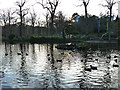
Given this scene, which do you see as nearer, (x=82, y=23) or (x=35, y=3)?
(x=35, y=3)

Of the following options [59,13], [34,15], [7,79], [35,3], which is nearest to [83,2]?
[35,3]

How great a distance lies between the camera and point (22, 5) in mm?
48219

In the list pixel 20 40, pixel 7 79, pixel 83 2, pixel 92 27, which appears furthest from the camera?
pixel 92 27

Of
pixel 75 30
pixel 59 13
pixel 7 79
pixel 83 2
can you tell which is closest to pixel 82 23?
pixel 75 30

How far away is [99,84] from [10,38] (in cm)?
3909

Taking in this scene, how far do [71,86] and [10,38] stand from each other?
3899cm

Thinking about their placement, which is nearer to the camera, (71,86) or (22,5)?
(71,86)

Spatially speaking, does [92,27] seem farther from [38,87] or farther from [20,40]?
[38,87]

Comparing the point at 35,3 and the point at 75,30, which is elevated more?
the point at 35,3

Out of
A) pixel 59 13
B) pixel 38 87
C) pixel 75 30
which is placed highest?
pixel 59 13

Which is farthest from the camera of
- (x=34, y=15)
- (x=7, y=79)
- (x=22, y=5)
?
(x=34, y=15)

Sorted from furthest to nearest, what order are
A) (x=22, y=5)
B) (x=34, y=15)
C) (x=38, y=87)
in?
(x=34, y=15)
(x=22, y=5)
(x=38, y=87)

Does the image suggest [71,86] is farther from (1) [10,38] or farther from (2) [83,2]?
(1) [10,38]

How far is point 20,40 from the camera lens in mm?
42750
